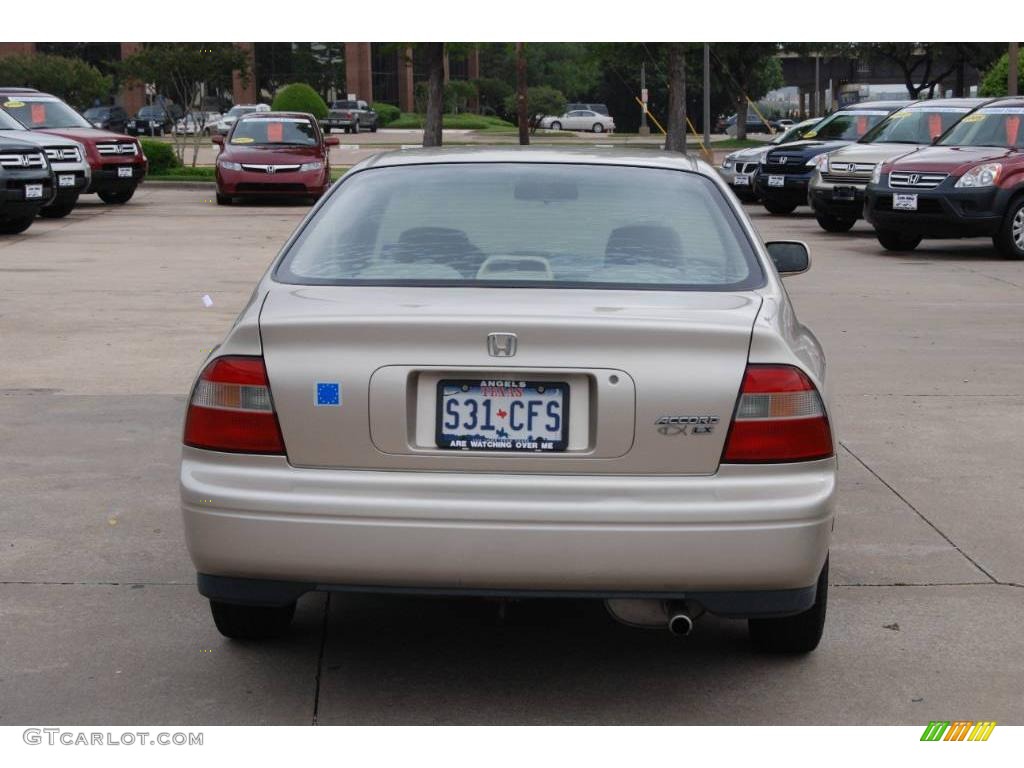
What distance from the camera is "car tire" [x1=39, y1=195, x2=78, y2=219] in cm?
2198

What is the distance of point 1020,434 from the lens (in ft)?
25.3

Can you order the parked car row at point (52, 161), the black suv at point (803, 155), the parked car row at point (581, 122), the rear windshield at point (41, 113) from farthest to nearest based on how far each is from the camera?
the parked car row at point (581, 122) < the rear windshield at point (41, 113) < the black suv at point (803, 155) < the parked car row at point (52, 161)

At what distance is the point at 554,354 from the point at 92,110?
62.1 metres

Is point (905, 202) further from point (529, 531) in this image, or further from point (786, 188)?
point (529, 531)

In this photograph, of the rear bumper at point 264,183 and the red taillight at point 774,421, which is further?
the rear bumper at point 264,183

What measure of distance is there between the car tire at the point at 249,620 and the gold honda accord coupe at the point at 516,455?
0.52m

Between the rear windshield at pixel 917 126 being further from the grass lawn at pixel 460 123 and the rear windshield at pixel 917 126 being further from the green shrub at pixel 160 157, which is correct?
the grass lawn at pixel 460 123

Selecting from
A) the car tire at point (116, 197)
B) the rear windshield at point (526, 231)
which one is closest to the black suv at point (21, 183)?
the car tire at point (116, 197)

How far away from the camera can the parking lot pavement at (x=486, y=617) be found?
4.22 m

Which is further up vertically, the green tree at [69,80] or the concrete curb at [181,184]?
the green tree at [69,80]

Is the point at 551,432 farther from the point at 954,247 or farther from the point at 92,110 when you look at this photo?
the point at 92,110

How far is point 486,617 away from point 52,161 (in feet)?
59.3

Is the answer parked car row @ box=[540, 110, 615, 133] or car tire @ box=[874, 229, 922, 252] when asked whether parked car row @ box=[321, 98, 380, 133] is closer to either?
parked car row @ box=[540, 110, 615, 133]

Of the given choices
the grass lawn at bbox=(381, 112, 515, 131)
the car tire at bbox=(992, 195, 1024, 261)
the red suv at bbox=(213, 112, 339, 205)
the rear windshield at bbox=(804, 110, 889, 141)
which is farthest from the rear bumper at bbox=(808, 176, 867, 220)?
the grass lawn at bbox=(381, 112, 515, 131)
